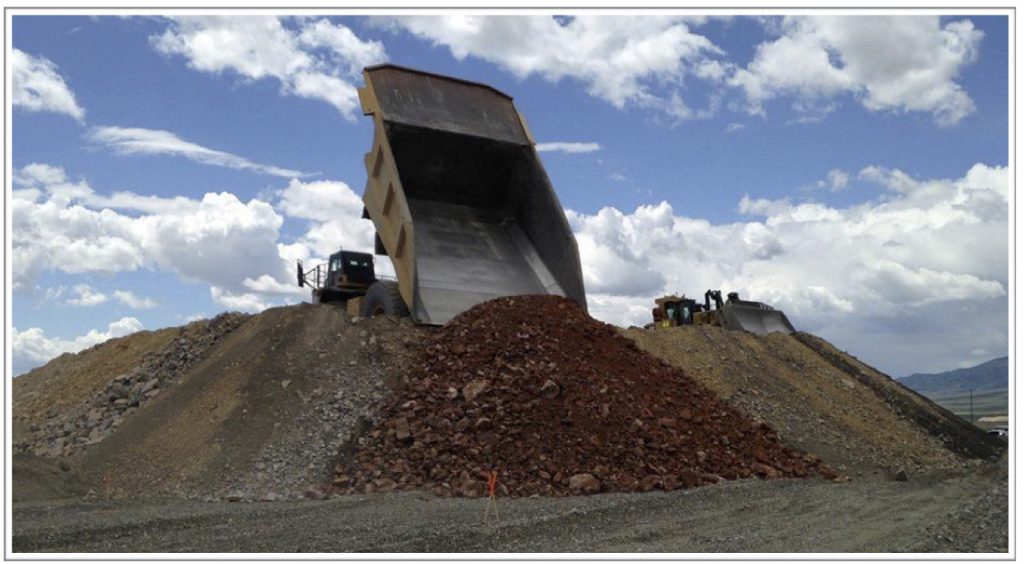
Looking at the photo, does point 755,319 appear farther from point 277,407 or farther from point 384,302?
point 277,407

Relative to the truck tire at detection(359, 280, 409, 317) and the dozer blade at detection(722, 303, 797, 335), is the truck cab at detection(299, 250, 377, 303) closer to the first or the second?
the truck tire at detection(359, 280, 409, 317)

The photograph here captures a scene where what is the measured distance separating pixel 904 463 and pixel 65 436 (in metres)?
13.6

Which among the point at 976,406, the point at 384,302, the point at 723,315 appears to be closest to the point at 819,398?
Answer: the point at 723,315

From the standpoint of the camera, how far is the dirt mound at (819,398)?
48.3 ft

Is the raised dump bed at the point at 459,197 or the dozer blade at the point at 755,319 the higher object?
the raised dump bed at the point at 459,197

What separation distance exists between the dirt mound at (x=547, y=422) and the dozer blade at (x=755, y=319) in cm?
1029

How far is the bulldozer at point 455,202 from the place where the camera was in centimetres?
1475

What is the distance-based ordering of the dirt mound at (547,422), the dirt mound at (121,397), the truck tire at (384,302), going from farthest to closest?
the truck tire at (384,302)
the dirt mound at (121,397)
the dirt mound at (547,422)

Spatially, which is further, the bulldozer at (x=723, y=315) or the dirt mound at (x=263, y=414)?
the bulldozer at (x=723, y=315)

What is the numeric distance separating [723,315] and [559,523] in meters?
16.8

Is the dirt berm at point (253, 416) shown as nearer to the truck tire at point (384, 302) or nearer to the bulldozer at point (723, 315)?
the truck tire at point (384, 302)

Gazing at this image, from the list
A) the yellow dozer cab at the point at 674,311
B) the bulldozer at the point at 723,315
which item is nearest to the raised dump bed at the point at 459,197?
the bulldozer at the point at 723,315

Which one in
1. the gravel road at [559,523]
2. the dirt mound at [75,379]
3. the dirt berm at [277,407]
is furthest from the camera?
the dirt mound at [75,379]

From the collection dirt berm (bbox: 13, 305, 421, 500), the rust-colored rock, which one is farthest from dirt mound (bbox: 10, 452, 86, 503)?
the rust-colored rock
